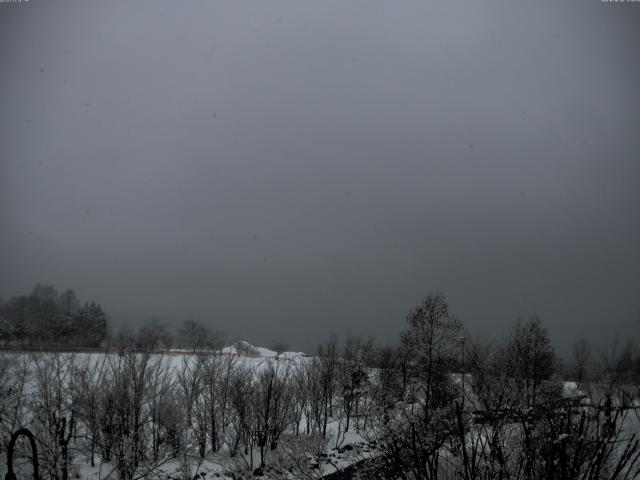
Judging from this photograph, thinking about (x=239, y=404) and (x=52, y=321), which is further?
(x=52, y=321)

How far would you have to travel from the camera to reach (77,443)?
23.2 metres

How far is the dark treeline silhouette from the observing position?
77488 mm

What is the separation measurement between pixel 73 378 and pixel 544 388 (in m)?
35.7

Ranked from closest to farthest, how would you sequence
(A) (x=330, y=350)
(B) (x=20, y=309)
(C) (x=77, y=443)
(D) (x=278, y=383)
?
(C) (x=77, y=443)
(D) (x=278, y=383)
(A) (x=330, y=350)
(B) (x=20, y=309)

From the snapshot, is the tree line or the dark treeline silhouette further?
the dark treeline silhouette

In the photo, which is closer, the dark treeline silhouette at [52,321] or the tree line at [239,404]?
the tree line at [239,404]

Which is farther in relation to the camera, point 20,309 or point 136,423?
point 20,309

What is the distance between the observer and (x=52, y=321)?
89.2 m

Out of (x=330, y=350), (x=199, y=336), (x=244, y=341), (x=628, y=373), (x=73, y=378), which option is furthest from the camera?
(x=244, y=341)

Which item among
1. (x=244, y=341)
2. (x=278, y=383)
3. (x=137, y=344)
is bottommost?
(x=244, y=341)

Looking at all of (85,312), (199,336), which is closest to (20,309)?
(85,312)

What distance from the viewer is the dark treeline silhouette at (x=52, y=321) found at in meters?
77.5

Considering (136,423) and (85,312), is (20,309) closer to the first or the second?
(85,312)

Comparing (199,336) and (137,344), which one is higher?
(137,344)
